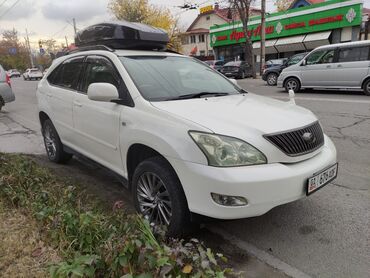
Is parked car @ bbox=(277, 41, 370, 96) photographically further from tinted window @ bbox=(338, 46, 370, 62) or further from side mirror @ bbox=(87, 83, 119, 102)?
side mirror @ bbox=(87, 83, 119, 102)

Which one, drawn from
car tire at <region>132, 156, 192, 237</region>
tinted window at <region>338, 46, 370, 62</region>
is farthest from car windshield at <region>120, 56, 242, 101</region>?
tinted window at <region>338, 46, 370, 62</region>

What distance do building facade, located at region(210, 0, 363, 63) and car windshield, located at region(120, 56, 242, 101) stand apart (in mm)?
24120

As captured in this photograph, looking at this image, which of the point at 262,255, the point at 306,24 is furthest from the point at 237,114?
the point at 306,24

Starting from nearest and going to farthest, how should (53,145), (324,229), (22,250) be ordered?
(22,250) < (324,229) < (53,145)

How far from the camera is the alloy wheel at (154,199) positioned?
3061 mm

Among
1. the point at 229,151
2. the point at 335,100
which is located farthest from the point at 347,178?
the point at 335,100

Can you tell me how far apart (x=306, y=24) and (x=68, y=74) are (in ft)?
97.9

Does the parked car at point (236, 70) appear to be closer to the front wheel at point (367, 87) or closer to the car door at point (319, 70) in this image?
the car door at point (319, 70)

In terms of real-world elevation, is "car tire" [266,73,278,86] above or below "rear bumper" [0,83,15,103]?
below

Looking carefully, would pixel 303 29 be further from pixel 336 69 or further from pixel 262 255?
pixel 262 255

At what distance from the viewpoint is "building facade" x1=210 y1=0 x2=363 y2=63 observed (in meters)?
27.6

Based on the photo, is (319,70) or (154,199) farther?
(319,70)

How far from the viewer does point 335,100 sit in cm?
1086

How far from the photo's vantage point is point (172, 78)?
3832mm
